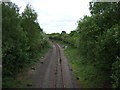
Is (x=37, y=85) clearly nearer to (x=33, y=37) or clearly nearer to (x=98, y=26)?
(x=98, y=26)

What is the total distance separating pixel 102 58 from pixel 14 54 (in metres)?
7.35

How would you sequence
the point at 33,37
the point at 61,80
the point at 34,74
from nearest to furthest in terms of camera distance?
the point at 61,80 < the point at 34,74 < the point at 33,37

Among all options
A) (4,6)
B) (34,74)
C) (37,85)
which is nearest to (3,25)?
(4,6)

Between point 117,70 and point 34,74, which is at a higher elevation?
point 117,70

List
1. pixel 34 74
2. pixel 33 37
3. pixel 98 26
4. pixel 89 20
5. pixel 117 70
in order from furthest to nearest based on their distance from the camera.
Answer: pixel 33 37 → pixel 34 74 → pixel 89 20 → pixel 98 26 → pixel 117 70

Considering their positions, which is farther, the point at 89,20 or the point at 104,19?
the point at 89,20

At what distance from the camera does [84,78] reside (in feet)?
75.0

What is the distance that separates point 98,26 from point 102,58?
3544 mm

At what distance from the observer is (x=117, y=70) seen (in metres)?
12.6

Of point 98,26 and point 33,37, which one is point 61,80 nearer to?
point 98,26

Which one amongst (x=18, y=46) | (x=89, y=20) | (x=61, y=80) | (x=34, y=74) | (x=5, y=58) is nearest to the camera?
(x=5, y=58)

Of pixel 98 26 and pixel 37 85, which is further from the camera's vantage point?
pixel 37 85

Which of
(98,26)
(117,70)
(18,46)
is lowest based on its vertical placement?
(117,70)

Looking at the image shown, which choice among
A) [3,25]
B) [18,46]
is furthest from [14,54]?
[3,25]
